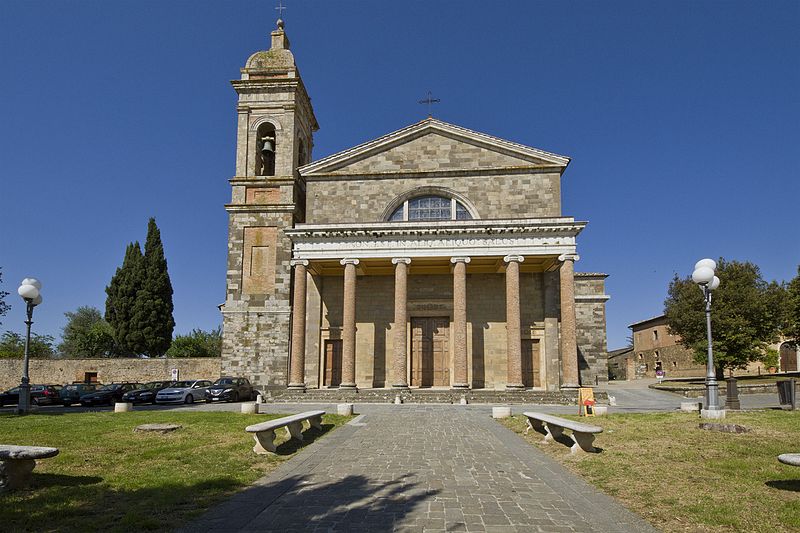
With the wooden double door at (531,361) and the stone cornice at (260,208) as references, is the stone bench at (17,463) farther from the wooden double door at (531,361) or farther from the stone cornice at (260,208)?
the wooden double door at (531,361)

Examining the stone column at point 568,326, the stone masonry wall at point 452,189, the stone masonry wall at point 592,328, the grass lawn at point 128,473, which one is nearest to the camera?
the grass lawn at point 128,473

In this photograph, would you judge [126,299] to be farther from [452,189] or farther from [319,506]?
[319,506]

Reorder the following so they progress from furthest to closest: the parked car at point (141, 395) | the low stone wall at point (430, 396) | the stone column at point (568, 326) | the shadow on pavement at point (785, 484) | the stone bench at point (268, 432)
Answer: the parked car at point (141, 395)
the stone column at point (568, 326)
the low stone wall at point (430, 396)
the stone bench at point (268, 432)
the shadow on pavement at point (785, 484)

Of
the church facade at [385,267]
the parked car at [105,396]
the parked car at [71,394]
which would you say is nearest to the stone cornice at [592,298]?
the church facade at [385,267]

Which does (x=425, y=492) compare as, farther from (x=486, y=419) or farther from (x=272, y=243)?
(x=272, y=243)

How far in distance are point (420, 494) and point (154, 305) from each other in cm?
3980

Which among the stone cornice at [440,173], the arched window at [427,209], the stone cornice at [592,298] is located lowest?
the stone cornice at [592,298]

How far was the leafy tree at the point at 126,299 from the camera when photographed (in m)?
42.3

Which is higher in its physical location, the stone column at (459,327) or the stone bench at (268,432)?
the stone column at (459,327)

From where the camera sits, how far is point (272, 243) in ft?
100

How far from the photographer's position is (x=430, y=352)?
98.2ft

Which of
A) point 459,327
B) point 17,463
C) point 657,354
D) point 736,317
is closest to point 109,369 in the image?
point 459,327

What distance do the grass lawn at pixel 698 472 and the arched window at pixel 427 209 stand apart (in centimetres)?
1680

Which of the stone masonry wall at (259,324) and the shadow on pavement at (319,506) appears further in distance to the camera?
the stone masonry wall at (259,324)
